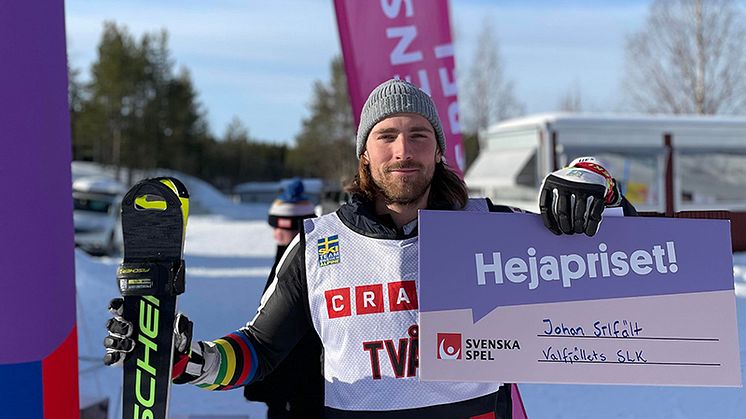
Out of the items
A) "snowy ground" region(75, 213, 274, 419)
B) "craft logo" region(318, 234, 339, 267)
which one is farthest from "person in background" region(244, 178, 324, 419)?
"snowy ground" region(75, 213, 274, 419)

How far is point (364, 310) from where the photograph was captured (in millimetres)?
1893

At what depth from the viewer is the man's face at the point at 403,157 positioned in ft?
6.27

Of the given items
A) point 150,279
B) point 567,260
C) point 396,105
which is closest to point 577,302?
point 567,260

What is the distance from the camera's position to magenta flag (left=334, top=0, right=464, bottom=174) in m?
4.30

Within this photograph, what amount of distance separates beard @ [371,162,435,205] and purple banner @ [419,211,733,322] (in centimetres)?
8

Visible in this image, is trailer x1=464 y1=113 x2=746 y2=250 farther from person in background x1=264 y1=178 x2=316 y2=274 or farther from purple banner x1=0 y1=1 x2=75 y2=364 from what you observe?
purple banner x1=0 y1=1 x2=75 y2=364

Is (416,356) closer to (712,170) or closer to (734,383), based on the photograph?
(734,383)

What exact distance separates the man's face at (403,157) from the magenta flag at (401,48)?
7.14 feet

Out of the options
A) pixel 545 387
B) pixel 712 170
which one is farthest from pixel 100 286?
pixel 712 170

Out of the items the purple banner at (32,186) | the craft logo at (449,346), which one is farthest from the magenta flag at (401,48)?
the craft logo at (449,346)

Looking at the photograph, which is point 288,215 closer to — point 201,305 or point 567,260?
point 567,260

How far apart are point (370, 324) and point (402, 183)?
0.39 m

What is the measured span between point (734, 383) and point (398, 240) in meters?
0.94

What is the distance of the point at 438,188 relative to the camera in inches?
80.2
